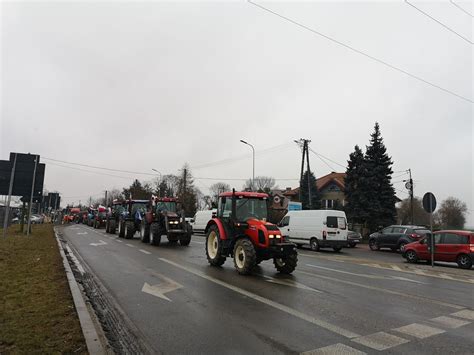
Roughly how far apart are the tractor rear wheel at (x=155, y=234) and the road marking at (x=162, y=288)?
952 cm

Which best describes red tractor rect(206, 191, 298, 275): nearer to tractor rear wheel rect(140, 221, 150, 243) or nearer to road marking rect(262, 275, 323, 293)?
road marking rect(262, 275, 323, 293)

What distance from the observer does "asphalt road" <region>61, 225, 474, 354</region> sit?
205 inches

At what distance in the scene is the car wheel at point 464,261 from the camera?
50.6ft

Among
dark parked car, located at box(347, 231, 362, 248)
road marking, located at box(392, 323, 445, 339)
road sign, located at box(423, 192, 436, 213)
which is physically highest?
road sign, located at box(423, 192, 436, 213)

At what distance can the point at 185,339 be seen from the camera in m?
5.29

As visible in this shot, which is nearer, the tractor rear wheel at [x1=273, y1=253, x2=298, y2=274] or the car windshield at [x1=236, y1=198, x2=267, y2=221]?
the tractor rear wheel at [x1=273, y1=253, x2=298, y2=274]

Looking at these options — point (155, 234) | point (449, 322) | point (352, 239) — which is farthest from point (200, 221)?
point (449, 322)

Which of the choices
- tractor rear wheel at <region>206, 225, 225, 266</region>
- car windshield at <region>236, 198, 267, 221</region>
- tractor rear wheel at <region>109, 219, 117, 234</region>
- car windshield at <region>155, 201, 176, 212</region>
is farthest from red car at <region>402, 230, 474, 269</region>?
tractor rear wheel at <region>109, 219, 117, 234</region>

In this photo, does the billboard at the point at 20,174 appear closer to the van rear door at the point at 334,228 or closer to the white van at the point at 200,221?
the van rear door at the point at 334,228

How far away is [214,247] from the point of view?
12.7m

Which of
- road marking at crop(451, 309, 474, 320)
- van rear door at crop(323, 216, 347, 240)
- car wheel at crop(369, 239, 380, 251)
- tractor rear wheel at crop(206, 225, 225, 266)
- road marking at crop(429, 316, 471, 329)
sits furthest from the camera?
car wheel at crop(369, 239, 380, 251)

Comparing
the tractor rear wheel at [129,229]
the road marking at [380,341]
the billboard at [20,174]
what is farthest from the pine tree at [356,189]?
the road marking at [380,341]

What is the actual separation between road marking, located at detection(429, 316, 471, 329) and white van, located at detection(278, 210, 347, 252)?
48.8 ft

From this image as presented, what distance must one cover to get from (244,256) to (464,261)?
10.6m
